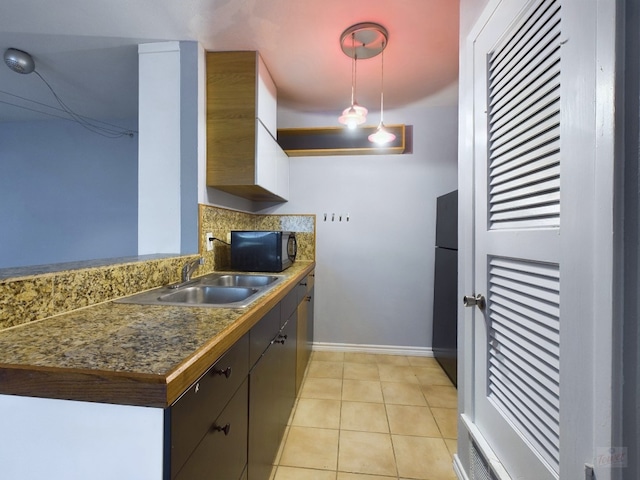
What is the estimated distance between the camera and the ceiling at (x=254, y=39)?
4.80ft

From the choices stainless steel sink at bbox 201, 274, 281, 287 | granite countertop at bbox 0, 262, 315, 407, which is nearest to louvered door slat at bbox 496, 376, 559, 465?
granite countertop at bbox 0, 262, 315, 407

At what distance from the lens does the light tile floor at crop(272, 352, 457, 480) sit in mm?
1422

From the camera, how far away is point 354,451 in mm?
1530

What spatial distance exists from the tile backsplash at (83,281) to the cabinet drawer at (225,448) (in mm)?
656

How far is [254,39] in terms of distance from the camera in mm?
1715

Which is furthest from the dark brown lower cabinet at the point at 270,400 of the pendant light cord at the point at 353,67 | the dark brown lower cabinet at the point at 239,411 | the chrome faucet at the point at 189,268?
the pendant light cord at the point at 353,67

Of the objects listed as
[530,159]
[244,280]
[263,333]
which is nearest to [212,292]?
[244,280]

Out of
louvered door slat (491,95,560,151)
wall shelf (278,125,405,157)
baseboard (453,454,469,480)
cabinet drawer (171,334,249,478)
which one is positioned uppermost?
wall shelf (278,125,405,157)

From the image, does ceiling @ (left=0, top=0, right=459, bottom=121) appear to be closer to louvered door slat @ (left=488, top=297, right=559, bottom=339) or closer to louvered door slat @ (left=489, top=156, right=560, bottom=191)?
louvered door slat @ (left=489, top=156, right=560, bottom=191)

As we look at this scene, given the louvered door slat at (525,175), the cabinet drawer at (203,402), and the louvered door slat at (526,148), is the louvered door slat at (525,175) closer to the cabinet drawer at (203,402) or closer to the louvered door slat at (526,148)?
the louvered door slat at (526,148)

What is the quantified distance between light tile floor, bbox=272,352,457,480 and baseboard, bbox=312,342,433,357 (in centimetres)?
17

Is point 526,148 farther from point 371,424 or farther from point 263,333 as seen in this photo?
point 371,424

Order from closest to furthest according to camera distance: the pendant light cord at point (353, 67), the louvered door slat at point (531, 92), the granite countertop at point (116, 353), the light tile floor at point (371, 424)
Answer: the granite countertop at point (116, 353) → the louvered door slat at point (531, 92) → the light tile floor at point (371, 424) → the pendant light cord at point (353, 67)

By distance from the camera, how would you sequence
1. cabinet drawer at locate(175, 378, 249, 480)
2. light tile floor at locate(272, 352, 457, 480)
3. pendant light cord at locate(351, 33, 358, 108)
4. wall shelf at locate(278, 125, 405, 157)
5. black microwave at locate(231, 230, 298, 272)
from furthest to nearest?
wall shelf at locate(278, 125, 405, 157) < black microwave at locate(231, 230, 298, 272) < pendant light cord at locate(351, 33, 358, 108) < light tile floor at locate(272, 352, 457, 480) < cabinet drawer at locate(175, 378, 249, 480)
